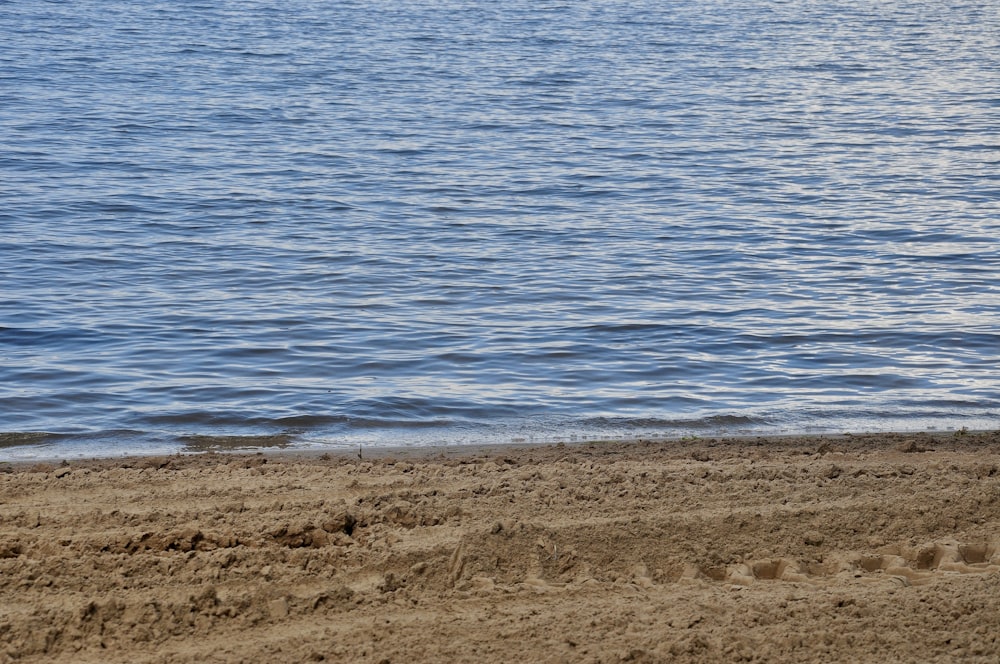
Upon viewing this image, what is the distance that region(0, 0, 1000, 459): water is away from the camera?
796 centimetres

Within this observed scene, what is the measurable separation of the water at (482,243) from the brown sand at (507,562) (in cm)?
173

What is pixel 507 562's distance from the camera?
14.9ft

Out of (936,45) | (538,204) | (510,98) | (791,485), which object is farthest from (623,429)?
(936,45)

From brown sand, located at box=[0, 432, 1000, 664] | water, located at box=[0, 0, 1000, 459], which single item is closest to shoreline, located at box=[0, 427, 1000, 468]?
water, located at box=[0, 0, 1000, 459]

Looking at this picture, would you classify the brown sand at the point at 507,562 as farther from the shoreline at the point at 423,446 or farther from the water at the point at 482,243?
the water at the point at 482,243

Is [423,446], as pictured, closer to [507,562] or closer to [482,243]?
[507,562]

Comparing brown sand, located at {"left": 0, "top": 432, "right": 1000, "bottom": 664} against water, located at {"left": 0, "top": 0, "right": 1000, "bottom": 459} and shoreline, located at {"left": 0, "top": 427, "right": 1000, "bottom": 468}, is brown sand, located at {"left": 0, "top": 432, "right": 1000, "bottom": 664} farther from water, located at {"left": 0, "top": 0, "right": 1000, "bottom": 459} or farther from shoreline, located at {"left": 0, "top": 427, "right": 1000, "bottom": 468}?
water, located at {"left": 0, "top": 0, "right": 1000, "bottom": 459}

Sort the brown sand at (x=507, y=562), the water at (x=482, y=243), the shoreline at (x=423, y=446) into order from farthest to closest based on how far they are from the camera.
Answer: the water at (x=482, y=243)
the shoreline at (x=423, y=446)
the brown sand at (x=507, y=562)

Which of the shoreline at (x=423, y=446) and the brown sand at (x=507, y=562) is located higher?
the brown sand at (x=507, y=562)

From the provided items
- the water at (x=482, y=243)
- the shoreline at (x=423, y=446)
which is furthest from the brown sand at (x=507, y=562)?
the water at (x=482, y=243)

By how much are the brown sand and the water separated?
1.73 metres

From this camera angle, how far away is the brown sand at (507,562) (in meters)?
3.89

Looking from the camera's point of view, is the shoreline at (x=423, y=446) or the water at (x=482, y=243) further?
the water at (x=482, y=243)

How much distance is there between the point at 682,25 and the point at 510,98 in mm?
12908
